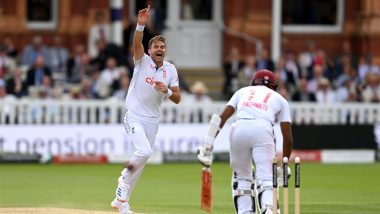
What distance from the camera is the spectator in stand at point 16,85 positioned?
2725cm

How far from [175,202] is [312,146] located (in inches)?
377

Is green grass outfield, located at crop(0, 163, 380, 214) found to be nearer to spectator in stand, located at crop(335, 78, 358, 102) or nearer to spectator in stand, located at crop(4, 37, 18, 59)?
spectator in stand, located at crop(335, 78, 358, 102)

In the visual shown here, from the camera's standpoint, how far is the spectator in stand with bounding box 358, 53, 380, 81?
99.9ft

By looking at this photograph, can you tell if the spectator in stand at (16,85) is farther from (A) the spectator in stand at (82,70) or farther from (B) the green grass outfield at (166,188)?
(B) the green grass outfield at (166,188)

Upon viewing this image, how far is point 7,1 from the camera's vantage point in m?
31.5

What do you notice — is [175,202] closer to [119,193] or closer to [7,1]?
[119,193]

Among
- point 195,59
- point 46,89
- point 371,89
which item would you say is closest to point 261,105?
point 46,89

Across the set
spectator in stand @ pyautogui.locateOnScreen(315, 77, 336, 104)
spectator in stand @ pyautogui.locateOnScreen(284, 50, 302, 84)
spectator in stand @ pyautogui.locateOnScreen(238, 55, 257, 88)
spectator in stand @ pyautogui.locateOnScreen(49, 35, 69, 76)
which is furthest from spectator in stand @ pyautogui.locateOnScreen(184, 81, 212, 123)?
spectator in stand @ pyautogui.locateOnScreen(49, 35, 69, 76)

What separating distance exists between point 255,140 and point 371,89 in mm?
15321

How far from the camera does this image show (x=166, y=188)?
69.4 ft

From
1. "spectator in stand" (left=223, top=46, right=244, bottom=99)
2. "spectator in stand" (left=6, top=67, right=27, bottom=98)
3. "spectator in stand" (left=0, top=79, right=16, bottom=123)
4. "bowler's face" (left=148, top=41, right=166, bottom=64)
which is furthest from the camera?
"spectator in stand" (left=223, top=46, right=244, bottom=99)

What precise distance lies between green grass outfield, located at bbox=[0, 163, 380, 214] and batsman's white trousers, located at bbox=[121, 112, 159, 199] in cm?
140

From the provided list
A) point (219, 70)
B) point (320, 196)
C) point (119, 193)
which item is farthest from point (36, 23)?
point (119, 193)

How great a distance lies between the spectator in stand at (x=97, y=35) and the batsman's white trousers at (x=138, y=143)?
565 inches
